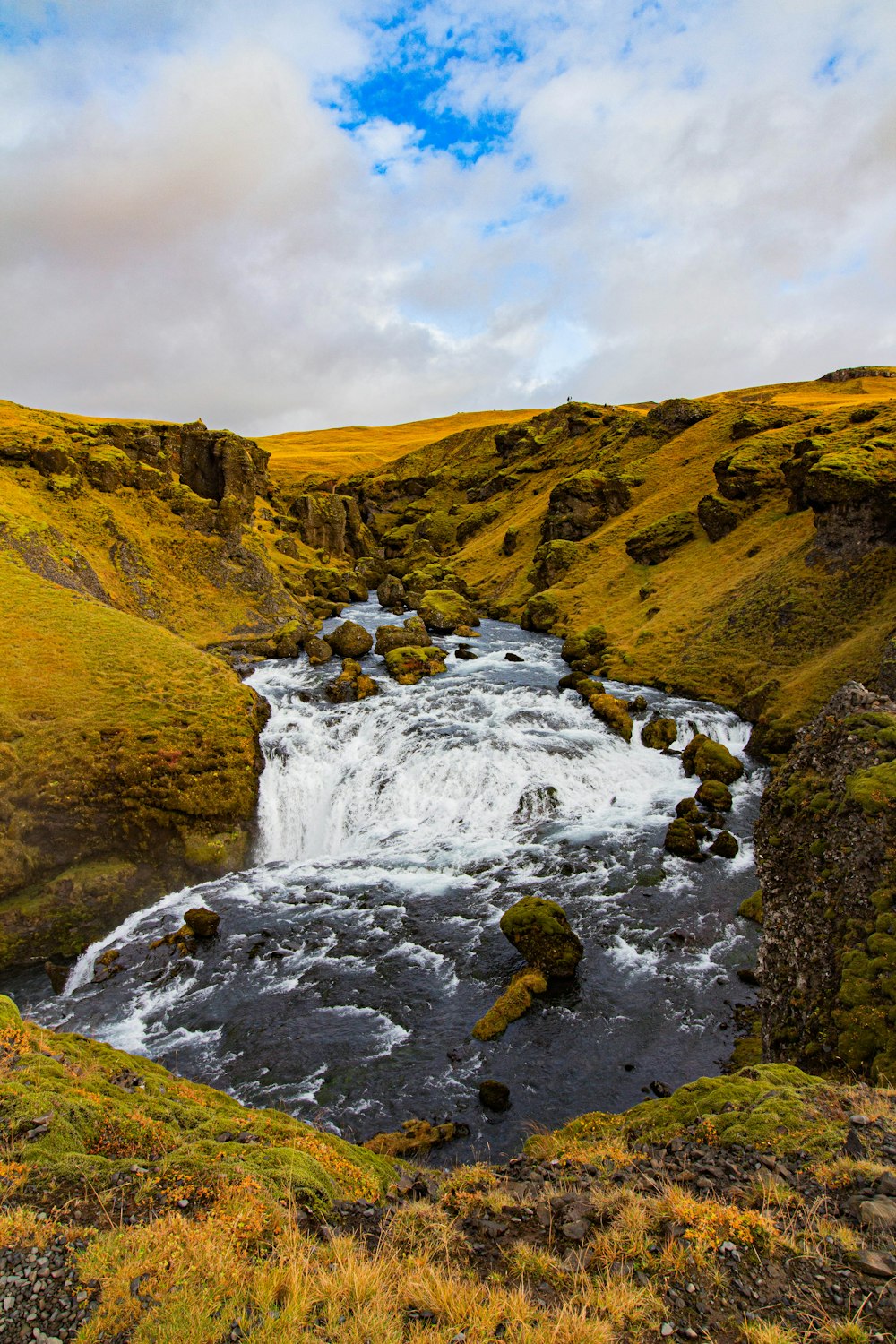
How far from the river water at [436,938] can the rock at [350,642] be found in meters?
13.0

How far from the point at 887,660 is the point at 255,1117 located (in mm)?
35077

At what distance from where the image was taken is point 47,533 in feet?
152

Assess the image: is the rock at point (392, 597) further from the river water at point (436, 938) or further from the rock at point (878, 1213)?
the rock at point (878, 1213)

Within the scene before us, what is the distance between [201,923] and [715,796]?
23.7 meters

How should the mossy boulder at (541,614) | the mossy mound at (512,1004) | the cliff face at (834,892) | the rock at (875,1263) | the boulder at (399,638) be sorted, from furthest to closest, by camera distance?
the mossy boulder at (541,614) < the boulder at (399,638) < the mossy mound at (512,1004) < the cliff face at (834,892) < the rock at (875,1263)

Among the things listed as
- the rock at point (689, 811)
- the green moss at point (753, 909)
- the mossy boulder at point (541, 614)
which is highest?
the mossy boulder at point (541, 614)

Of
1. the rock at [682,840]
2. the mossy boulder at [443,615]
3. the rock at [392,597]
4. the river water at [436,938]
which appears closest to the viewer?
the river water at [436,938]

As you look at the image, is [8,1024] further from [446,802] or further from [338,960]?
[446,802]

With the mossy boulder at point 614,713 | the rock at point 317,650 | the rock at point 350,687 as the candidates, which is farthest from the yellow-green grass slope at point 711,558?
the rock at point 317,650

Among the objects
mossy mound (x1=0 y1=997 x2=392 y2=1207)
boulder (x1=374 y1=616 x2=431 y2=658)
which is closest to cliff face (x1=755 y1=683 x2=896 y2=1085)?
mossy mound (x1=0 y1=997 x2=392 y2=1207)

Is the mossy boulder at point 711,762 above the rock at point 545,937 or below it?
above

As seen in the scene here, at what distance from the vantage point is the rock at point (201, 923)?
22125 mm

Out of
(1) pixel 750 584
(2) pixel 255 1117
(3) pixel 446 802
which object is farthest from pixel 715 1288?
(1) pixel 750 584

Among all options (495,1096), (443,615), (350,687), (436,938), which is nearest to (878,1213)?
(495,1096)
